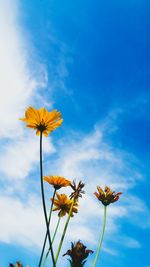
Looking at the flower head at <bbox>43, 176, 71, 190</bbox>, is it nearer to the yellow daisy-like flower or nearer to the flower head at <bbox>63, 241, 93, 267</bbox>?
the yellow daisy-like flower

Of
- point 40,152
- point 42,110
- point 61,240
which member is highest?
point 42,110

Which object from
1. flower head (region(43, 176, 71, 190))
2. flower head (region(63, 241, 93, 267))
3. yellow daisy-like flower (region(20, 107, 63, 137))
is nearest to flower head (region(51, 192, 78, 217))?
flower head (region(43, 176, 71, 190))

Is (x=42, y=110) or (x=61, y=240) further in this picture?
(x=42, y=110)

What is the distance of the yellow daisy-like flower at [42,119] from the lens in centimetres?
396

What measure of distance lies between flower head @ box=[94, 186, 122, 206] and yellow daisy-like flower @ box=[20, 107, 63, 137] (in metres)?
0.82

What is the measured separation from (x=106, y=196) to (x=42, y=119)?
1068mm

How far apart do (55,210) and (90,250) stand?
3.64 m

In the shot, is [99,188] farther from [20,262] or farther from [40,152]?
[20,262]

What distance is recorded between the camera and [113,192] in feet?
13.3

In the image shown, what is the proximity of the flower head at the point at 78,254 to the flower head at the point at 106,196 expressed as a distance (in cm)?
160

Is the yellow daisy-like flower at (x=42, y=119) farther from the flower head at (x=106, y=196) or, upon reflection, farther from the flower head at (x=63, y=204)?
the flower head at (x=63, y=204)

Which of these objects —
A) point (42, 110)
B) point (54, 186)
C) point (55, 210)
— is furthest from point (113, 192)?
point (55, 210)

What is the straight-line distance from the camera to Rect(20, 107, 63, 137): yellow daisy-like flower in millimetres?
3957

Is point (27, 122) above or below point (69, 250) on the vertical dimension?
above
